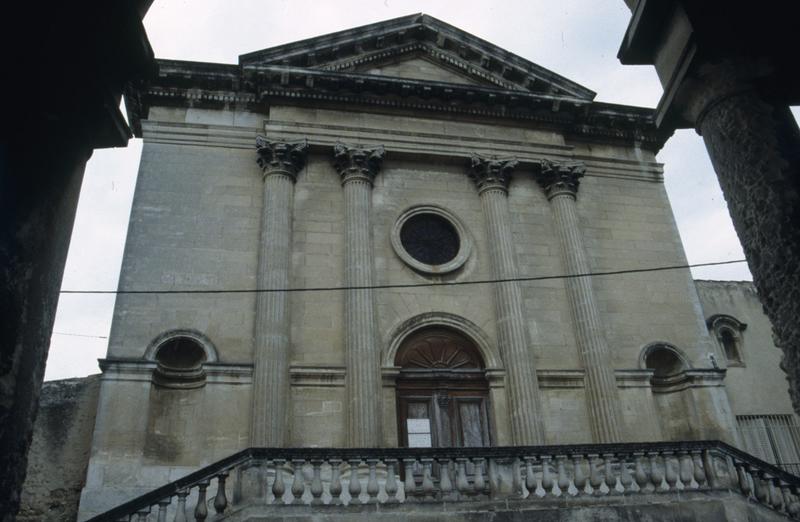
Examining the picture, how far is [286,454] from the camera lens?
9.16 meters

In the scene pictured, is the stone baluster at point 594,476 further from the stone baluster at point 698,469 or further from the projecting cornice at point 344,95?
the projecting cornice at point 344,95

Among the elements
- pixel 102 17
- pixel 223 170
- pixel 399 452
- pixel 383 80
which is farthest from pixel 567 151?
pixel 102 17

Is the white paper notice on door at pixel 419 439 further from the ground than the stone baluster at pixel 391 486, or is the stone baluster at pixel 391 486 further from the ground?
the white paper notice on door at pixel 419 439

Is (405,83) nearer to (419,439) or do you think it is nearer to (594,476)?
(419,439)

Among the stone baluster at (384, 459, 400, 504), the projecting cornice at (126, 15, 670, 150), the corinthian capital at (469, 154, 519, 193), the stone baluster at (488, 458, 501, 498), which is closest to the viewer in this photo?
the stone baluster at (384, 459, 400, 504)

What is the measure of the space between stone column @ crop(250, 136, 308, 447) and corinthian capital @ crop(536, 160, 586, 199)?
6.26m

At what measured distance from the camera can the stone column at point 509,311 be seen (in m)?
13.7

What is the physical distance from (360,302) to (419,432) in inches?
120

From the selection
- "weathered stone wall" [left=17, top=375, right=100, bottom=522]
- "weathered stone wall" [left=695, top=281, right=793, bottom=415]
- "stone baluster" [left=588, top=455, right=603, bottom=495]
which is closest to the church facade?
"weathered stone wall" [left=695, top=281, right=793, bottom=415]

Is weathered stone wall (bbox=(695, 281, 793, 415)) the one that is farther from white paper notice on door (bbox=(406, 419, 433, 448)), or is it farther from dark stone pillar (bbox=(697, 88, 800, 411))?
dark stone pillar (bbox=(697, 88, 800, 411))

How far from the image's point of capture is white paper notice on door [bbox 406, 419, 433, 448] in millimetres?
13695

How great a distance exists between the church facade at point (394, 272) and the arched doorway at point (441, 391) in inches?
1.8

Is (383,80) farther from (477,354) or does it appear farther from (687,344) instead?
(687,344)

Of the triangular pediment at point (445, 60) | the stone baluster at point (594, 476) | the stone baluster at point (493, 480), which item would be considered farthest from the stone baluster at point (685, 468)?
the triangular pediment at point (445, 60)
